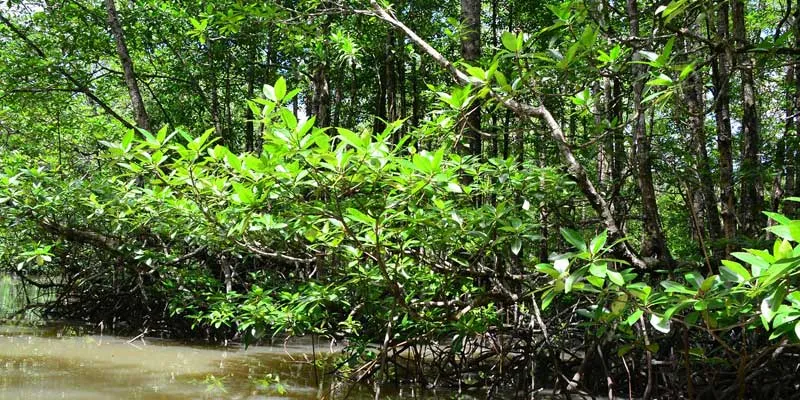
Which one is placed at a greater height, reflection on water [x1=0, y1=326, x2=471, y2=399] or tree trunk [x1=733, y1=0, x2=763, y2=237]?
tree trunk [x1=733, y1=0, x2=763, y2=237]

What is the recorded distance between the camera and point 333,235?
2.96 meters

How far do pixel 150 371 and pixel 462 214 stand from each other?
3.20 m

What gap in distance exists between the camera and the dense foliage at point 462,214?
2.41 metres

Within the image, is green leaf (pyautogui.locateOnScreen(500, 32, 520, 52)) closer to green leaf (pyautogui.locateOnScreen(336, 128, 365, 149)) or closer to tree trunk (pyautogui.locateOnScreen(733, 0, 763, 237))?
green leaf (pyautogui.locateOnScreen(336, 128, 365, 149))

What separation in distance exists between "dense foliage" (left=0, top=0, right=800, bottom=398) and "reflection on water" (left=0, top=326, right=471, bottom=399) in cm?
45

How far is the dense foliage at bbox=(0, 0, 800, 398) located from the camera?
2.41 meters

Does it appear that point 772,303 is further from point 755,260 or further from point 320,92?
point 320,92

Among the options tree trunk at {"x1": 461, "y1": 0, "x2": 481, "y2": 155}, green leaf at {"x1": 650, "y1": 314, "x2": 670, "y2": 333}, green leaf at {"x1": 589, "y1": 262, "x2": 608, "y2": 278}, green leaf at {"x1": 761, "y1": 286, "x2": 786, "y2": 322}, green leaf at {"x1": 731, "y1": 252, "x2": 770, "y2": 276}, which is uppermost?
tree trunk at {"x1": 461, "y1": 0, "x2": 481, "y2": 155}

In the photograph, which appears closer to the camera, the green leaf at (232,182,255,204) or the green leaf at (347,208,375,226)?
the green leaf at (347,208,375,226)

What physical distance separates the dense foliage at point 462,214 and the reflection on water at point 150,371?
17.8 inches

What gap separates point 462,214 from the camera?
3.03 metres

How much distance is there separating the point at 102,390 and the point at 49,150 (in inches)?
423

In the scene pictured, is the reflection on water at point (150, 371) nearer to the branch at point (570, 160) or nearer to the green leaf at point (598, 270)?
the branch at point (570, 160)

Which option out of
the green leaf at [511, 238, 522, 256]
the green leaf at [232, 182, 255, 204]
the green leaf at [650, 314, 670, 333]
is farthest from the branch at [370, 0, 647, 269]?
the green leaf at [650, 314, 670, 333]
